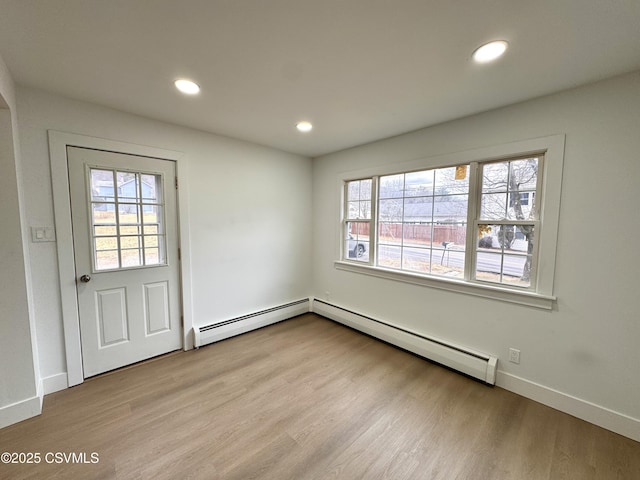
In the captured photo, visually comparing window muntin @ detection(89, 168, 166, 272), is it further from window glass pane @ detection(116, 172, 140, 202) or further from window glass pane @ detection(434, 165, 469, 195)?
window glass pane @ detection(434, 165, 469, 195)

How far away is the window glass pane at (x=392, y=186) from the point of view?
301 cm

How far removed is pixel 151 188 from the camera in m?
2.56

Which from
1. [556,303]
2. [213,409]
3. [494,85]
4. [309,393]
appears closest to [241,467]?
[213,409]

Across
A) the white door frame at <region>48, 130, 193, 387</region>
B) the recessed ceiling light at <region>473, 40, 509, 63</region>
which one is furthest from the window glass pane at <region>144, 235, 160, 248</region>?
the recessed ceiling light at <region>473, 40, 509, 63</region>

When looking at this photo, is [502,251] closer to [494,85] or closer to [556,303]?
[556,303]

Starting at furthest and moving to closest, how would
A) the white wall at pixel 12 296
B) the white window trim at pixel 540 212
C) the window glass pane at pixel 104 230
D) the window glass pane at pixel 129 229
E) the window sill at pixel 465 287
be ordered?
the window glass pane at pixel 129 229, the window glass pane at pixel 104 230, the window sill at pixel 465 287, the white window trim at pixel 540 212, the white wall at pixel 12 296

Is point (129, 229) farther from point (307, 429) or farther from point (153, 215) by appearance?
point (307, 429)

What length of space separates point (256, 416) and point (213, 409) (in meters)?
0.36

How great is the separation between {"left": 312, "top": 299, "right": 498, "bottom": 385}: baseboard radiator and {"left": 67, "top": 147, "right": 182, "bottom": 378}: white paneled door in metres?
2.12

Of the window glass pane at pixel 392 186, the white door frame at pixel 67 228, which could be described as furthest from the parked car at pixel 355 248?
the white door frame at pixel 67 228

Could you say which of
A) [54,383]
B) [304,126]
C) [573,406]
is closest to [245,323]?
[54,383]

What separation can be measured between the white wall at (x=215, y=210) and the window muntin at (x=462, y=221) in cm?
123

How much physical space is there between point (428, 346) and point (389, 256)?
42.4 inches

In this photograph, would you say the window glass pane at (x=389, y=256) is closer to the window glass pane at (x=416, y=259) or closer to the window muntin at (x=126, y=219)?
the window glass pane at (x=416, y=259)
